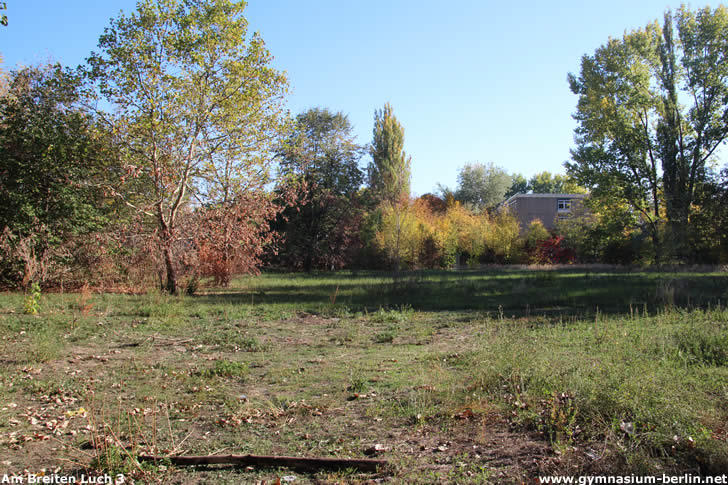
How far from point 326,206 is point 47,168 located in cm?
1975

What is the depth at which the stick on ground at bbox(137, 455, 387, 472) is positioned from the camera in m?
3.56

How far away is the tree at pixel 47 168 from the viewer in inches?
585

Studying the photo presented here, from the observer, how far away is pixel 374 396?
530 centimetres

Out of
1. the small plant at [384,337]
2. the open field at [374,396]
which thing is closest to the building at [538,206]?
the open field at [374,396]

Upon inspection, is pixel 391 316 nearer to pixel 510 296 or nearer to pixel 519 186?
pixel 510 296

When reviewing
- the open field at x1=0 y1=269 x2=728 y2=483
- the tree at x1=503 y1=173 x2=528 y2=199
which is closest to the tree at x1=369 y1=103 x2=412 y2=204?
the open field at x1=0 y1=269 x2=728 y2=483

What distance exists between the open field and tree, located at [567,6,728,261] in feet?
75.4

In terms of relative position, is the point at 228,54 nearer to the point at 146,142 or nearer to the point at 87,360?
the point at 146,142

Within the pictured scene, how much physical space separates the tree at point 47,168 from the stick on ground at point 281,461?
43.4 ft

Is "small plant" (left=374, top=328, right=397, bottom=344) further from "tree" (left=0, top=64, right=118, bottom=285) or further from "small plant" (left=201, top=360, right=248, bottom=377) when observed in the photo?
"tree" (left=0, top=64, right=118, bottom=285)

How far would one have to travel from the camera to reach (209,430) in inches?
179

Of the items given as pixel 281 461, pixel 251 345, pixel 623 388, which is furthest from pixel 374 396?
pixel 251 345

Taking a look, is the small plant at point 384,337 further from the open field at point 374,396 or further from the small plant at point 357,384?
the small plant at point 357,384

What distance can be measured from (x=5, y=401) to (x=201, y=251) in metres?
12.2
